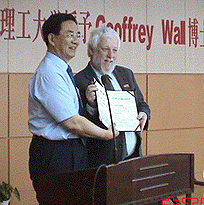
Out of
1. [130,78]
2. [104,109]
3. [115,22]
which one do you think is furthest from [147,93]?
[104,109]

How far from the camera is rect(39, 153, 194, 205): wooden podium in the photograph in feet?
7.37

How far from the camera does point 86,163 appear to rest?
2.93 metres

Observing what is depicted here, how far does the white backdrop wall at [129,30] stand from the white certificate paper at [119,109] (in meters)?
2.20

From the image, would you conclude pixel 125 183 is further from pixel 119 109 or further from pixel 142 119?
pixel 142 119

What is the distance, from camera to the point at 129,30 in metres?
5.48

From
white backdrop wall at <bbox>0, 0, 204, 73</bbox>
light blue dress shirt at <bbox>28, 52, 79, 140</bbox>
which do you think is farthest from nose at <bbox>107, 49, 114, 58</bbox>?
white backdrop wall at <bbox>0, 0, 204, 73</bbox>

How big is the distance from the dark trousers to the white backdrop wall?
89.3 inches

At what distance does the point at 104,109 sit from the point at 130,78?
0.48 metres

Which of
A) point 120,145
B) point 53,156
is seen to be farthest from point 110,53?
point 53,156

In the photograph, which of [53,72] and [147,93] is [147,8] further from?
[53,72]

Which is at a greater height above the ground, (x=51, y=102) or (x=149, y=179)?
(x=51, y=102)

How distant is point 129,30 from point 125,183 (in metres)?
3.39

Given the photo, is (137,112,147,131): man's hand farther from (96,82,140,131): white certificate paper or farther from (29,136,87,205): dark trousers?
(29,136,87,205): dark trousers

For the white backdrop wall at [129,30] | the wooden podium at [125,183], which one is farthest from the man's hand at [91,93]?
the white backdrop wall at [129,30]
